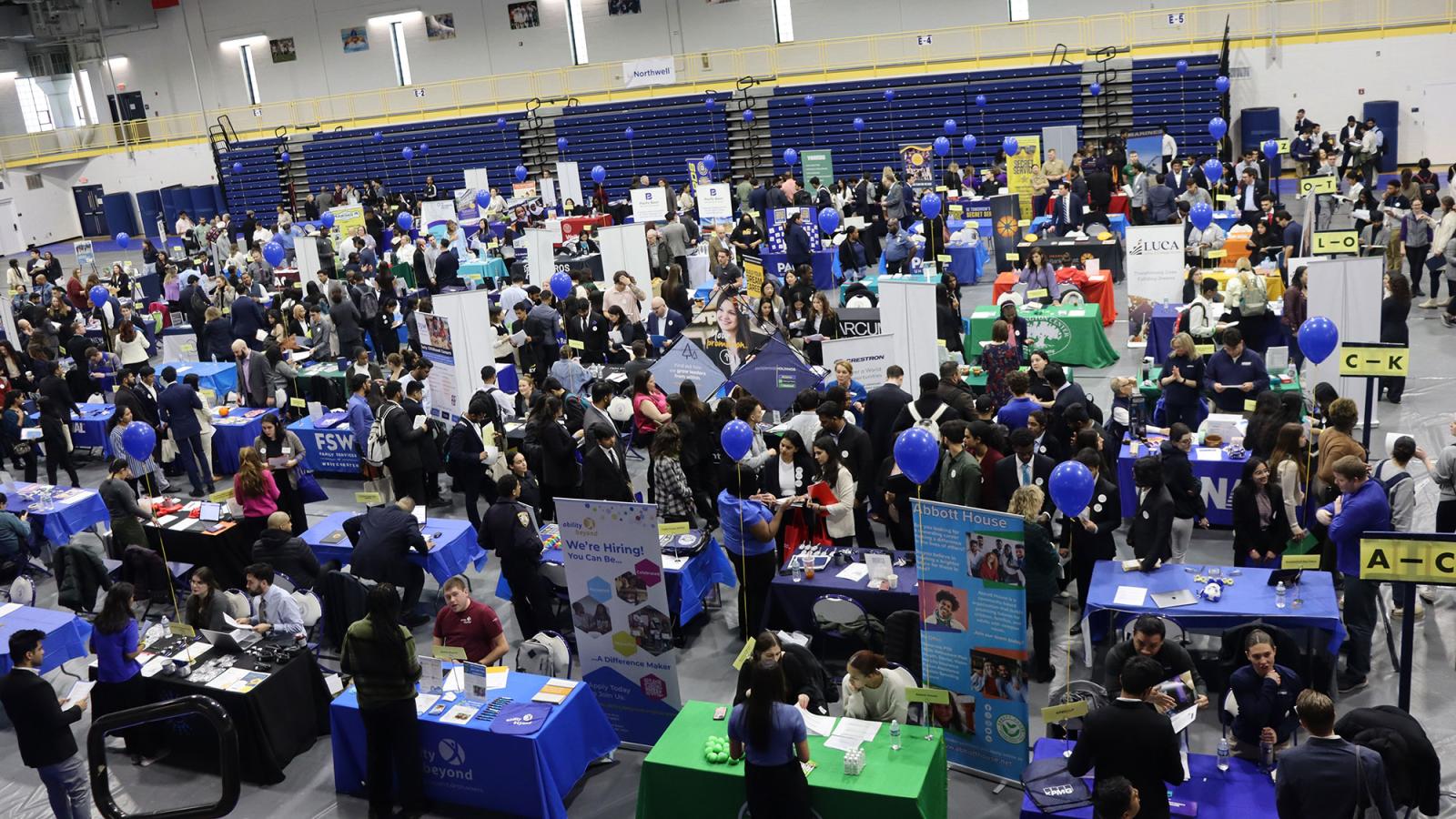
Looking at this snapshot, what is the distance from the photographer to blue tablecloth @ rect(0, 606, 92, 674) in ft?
29.6

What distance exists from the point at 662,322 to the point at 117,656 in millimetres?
8537

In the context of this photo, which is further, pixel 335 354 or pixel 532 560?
pixel 335 354

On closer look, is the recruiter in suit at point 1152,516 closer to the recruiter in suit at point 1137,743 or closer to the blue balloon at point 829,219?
the recruiter in suit at point 1137,743

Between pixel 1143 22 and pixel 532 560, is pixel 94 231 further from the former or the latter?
pixel 532 560

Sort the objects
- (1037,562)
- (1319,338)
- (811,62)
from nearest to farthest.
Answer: (1037,562), (1319,338), (811,62)

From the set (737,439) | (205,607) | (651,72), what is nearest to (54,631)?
(205,607)

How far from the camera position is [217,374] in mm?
15578

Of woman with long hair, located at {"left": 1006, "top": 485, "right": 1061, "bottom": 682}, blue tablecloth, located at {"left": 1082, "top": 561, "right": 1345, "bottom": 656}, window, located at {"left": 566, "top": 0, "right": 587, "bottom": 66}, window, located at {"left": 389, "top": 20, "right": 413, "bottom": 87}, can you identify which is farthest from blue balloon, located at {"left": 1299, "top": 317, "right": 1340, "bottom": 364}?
window, located at {"left": 389, "top": 20, "right": 413, "bottom": 87}

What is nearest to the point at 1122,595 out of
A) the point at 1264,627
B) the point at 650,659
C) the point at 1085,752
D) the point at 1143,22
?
the point at 1264,627

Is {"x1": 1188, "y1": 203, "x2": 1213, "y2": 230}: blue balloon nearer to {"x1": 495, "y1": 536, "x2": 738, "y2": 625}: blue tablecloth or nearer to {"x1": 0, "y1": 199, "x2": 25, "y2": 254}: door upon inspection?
{"x1": 495, "y1": 536, "x2": 738, "y2": 625}: blue tablecloth

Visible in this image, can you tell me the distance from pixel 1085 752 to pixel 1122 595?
2.30 metres

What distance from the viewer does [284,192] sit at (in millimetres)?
36281

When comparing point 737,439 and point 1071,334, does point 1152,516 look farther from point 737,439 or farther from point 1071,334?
point 1071,334

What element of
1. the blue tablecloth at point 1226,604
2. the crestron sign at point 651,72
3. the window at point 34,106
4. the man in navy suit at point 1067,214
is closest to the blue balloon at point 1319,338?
the blue tablecloth at point 1226,604
